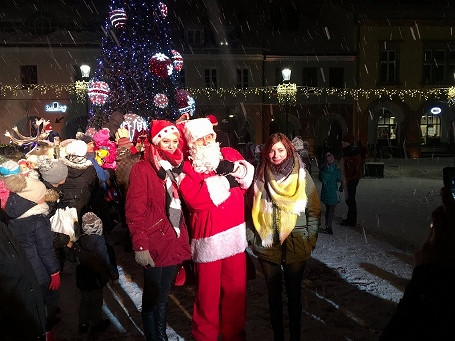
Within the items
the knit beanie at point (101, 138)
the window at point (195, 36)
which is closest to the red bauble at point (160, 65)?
the knit beanie at point (101, 138)

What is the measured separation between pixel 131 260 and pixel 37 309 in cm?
461

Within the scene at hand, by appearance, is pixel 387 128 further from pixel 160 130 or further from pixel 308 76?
pixel 160 130

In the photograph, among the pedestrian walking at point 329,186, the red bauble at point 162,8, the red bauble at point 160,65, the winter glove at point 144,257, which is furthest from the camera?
the red bauble at point 162,8

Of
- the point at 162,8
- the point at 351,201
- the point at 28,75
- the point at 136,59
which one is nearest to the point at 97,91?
the point at 136,59

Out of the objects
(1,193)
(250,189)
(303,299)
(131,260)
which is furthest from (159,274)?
(131,260)

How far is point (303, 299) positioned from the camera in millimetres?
5137

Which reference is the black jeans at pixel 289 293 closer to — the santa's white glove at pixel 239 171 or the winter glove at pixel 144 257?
the santa's white glove at pixel 239 171

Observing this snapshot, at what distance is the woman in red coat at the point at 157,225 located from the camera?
3584mm

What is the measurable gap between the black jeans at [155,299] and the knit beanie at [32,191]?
112cm

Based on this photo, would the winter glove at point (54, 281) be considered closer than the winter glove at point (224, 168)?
No

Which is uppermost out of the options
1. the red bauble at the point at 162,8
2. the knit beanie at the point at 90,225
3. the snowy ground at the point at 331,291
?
the red bauble at the point at 162,8

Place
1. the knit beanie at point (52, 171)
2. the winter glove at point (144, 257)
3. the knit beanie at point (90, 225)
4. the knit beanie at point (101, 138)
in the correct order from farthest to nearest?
the knit beanie at point (101, 138)
the knit beanie at point (52, 171)
the knit beanie at point (90, 225)
the winter glove at point (144, 257)

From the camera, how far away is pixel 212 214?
369 centimetres

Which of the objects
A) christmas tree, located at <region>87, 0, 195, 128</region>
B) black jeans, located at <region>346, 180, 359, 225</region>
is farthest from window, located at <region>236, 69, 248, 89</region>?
black jeans, located at <region>346, 180, 359, 225</region>
